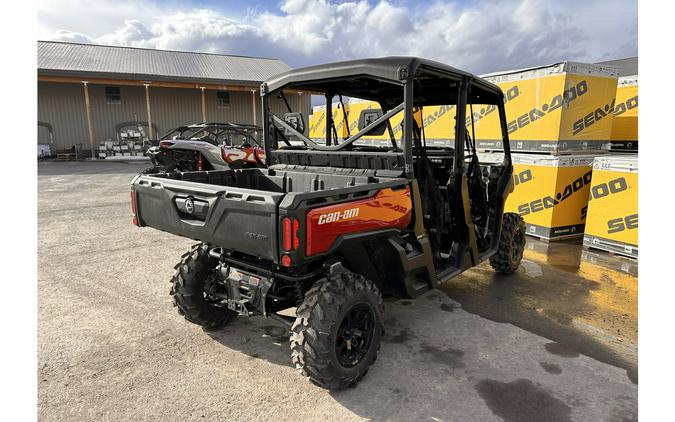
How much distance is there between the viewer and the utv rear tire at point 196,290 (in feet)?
11.4

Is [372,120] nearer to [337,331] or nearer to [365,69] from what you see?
[365,69]

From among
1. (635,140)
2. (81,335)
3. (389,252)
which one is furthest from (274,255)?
(635,140)

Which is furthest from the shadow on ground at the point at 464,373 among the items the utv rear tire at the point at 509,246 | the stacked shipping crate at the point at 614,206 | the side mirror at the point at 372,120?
the stacked shipping crate at the point at 614,206

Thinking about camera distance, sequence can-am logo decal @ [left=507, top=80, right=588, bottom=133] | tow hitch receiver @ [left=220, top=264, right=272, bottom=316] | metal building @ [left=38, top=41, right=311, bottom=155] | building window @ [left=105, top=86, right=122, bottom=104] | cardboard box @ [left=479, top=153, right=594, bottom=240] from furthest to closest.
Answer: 1. building window @ [left=105, top=86, right=122, bottom=104]
2. metal building @ [left=38, top=41, right=311, bottom=155]
3. cardboard box @ [left=479, top=153, right=594, bottom=240]
4. can-am logo decal @ [left=507, top=80, right=588, bottom=133]
5. tow hitch receiver @ [left=220, top=264, right=272, bottom=316]

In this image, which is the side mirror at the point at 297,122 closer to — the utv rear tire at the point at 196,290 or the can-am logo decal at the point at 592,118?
the utv rear tire at the point at 196,290

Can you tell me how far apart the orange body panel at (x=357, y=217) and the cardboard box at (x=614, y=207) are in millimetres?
4402

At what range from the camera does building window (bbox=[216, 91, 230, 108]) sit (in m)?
23.5

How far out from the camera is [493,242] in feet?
15.0

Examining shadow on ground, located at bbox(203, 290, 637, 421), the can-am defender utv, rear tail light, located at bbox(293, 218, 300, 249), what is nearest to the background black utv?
rear tail light, located at bbox(293, 218, 300, 249)

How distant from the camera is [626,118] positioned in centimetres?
828

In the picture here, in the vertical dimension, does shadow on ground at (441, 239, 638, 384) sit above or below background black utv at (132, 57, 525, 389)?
below

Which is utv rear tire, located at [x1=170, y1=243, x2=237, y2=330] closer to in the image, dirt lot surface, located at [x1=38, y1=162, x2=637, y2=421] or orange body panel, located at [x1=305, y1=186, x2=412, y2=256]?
dirt lot surface, located at [x1=38, y1=162, x2=637, y2=421]

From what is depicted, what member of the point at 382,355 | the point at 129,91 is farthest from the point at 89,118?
the point at 382,355

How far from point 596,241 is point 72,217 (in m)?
9.05
